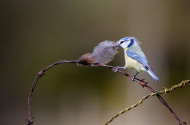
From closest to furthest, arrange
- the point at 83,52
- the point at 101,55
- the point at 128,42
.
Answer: the point at 101,55 → the point at 128,42 → the point at 83,52

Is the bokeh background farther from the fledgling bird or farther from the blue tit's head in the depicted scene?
the fledgling bird

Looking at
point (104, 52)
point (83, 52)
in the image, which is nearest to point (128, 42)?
point (104, 52)

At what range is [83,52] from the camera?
2.35 m

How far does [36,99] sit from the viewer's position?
8.13 feet

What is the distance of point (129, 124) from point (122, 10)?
2.76 feet

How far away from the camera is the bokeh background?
2.29m

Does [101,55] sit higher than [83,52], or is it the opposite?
[83,52]

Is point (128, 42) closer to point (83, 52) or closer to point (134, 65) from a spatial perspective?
point (134, 65)

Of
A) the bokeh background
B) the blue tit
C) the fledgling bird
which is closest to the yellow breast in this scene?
the blue tit

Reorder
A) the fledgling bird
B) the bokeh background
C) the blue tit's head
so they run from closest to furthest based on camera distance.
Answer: the fledgling bird, the blue tit's head, the bokeh background

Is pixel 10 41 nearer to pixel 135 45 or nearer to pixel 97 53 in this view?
pixel 135 45

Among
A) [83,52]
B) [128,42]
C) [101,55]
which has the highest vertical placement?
[83,52]

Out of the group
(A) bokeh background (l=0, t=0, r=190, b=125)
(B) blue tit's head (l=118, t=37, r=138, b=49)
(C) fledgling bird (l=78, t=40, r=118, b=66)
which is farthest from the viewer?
(A) bokeh background (l=0, t=0, r=190, b=125)

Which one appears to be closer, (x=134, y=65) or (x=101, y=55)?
(x=101, y=55)
